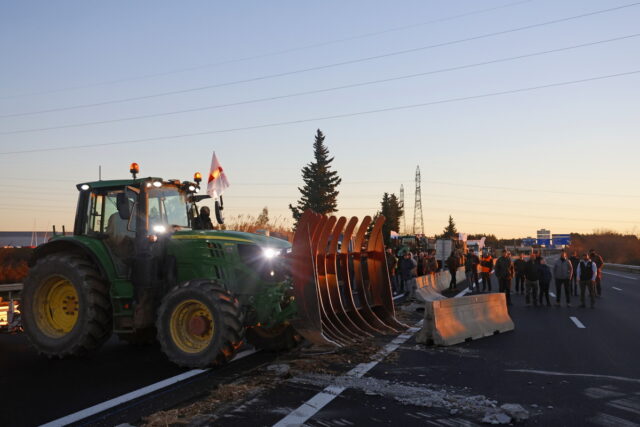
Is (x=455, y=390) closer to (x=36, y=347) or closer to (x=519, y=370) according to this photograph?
(x=519, y=370)

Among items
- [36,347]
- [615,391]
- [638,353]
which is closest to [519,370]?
[615,391]

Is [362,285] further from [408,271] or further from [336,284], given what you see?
[408,271]

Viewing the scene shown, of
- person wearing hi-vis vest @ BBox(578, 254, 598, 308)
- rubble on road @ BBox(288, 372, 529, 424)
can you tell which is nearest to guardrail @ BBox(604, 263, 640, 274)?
person wearing hi-vis vest @ BBox(578, 254, 598, 308)

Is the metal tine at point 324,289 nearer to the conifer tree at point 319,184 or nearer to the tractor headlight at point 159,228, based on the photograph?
the tractor headlight at point 159,228

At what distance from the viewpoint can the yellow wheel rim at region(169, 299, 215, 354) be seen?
25.0 feet

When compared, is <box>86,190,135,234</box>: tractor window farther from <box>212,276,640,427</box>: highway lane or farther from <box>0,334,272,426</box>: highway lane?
<box>212,276,640,427</box>: highway lane

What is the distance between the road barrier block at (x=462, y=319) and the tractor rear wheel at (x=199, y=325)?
3928mm

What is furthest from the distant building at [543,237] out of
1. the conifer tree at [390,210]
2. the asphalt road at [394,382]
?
the asphalt road at [394,382]

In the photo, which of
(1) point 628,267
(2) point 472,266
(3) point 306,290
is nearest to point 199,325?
(3) point 306,290

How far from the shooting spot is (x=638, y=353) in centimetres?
969

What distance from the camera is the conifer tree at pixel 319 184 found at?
7555cm

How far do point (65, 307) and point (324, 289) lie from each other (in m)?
4.09

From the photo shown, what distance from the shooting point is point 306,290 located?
8070 millimetres

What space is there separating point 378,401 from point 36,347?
5.51 metres
